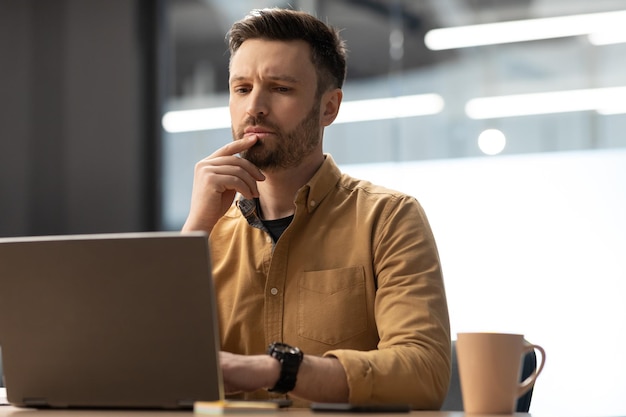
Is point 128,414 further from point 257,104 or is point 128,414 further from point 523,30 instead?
point 523,30

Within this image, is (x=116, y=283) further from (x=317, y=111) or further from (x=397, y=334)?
(x=317, y=111)

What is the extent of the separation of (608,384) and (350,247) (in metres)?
2.15

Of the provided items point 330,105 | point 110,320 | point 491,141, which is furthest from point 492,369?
point 491,141

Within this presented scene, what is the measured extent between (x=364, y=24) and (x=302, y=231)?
2436 millimetres

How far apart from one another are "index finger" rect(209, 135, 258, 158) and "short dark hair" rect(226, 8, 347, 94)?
251mm

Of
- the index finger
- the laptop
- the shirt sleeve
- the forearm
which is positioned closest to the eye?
the index finger

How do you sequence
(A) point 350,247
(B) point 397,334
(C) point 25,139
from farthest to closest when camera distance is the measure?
(C) point 25,139
(A) point 350,247
(B) point 397,334

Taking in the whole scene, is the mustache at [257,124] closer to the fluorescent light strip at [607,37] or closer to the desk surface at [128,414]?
the desk surface at [128,414]

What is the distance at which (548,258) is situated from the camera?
3.80 meters

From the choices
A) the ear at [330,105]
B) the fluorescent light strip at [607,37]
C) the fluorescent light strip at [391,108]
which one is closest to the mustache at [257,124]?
the ear at [330,105]

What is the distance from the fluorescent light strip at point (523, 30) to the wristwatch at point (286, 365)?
290 centimetres

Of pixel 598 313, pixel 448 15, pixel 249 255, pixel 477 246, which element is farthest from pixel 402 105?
pixel 249 255

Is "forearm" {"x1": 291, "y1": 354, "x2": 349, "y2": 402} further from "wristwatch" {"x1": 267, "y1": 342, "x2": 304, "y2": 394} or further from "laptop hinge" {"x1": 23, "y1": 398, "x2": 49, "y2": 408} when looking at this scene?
"laptop hinge" {"x1": 23, "y1": 398, "x2": 49, "y2": 408}

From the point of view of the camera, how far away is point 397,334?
169 cm
